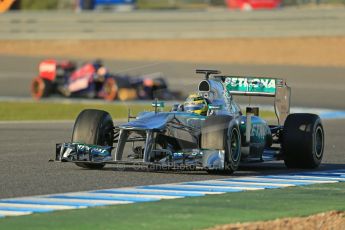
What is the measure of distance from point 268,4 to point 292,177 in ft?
125

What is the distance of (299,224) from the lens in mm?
9188

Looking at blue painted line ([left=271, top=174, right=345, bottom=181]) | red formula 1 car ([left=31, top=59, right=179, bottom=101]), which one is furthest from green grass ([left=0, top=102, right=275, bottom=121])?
blue painted line ([left=271, top=174, right=345, bottom=181])

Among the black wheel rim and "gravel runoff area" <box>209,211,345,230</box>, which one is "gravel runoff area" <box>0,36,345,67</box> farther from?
"gravel runoff area" <box>209,211,345,230</box>

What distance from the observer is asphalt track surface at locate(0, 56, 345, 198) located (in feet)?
40.4

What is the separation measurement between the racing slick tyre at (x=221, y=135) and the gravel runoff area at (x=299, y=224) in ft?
11.5

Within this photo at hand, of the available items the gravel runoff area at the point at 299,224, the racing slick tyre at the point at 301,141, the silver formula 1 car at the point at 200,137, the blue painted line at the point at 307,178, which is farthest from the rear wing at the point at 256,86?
the gravel runoff area at the point at 299,224

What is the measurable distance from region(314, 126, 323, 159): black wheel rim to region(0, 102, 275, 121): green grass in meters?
11.2

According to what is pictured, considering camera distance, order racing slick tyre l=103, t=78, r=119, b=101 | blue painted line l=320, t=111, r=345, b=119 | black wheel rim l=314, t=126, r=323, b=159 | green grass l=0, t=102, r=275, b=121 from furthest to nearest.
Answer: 1. racing slick tyre l=103, t=78, r=119, b=101
2. blue painted line l=320, t=111, r=345, b=119
3. green grass l=0, t=102, r=275, b=121
4. black wheel rim l=314, t=126, r=323, b=159

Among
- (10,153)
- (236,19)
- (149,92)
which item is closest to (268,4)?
(236,19)

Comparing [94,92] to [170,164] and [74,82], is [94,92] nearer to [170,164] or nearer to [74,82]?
[74,82]

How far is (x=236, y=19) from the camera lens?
39.5 m

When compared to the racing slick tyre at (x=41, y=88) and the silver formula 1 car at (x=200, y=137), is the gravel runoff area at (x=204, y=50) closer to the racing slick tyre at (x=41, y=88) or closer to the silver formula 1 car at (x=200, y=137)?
the racing slick tyre at (x=41, y=88)

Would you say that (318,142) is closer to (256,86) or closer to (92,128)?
(256,86)

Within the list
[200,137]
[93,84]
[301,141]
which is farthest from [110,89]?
[200,137]
